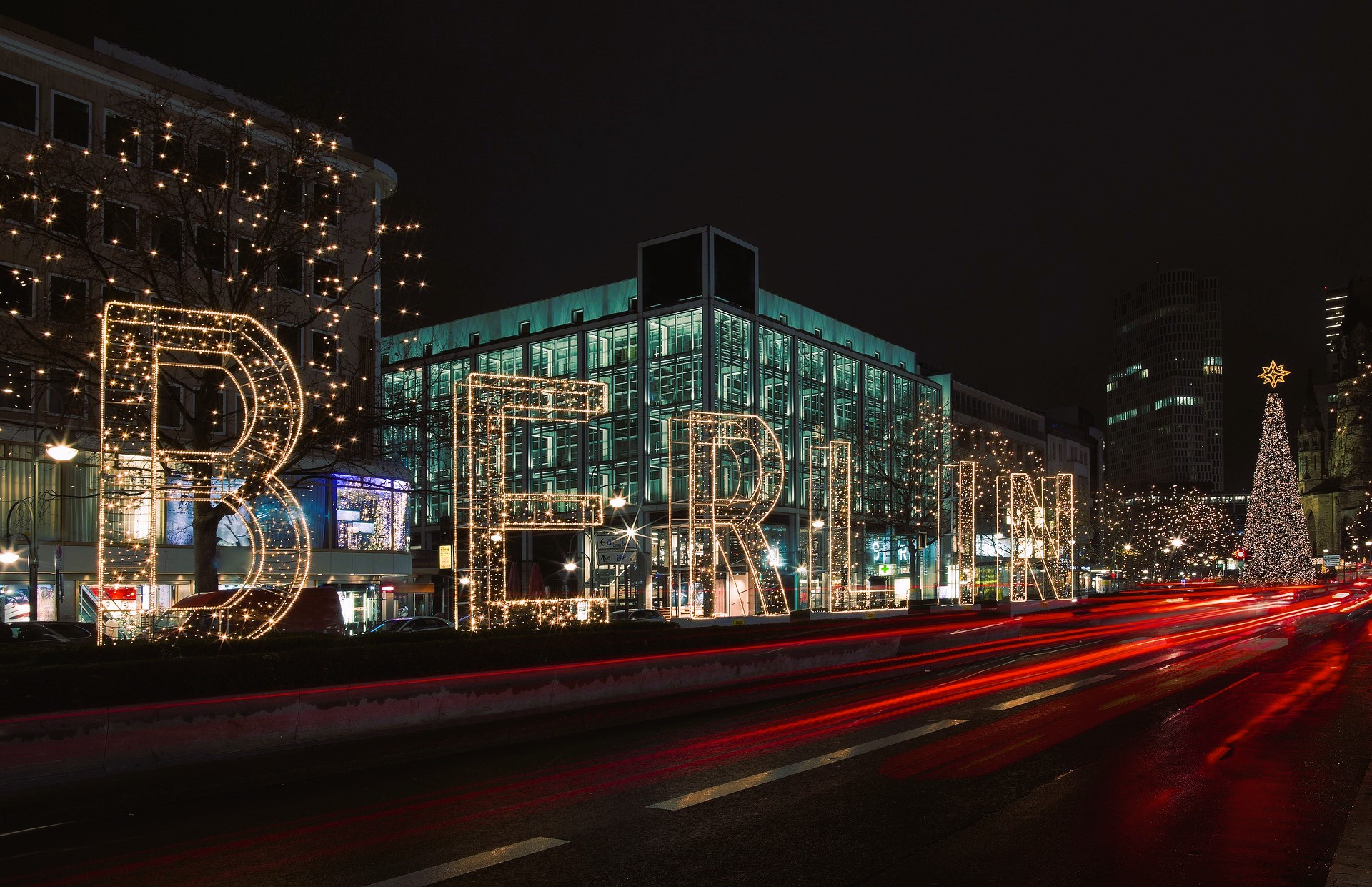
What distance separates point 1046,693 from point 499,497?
1021 centimetres

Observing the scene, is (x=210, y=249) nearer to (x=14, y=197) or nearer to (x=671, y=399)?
(x=14, y=197)

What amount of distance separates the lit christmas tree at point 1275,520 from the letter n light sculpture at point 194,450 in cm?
7177

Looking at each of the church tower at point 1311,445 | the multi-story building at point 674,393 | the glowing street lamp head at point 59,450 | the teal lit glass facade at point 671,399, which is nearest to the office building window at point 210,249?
the glowing street lamp head at point 59,450

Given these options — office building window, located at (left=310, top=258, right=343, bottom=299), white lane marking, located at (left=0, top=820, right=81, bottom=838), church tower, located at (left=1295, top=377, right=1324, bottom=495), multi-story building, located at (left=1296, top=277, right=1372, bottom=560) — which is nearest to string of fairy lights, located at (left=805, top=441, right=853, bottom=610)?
office building window, located at (left=310, top=258, right=343, bottom=299)

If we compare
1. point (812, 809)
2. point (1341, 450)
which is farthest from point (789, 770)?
point (1341, 450)

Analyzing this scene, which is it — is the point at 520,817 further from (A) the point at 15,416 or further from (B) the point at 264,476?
(A) the point at 15,416

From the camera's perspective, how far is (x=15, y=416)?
111ft

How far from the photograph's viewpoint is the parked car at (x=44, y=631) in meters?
24.4

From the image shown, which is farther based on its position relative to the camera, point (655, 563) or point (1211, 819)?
point (655, 563)

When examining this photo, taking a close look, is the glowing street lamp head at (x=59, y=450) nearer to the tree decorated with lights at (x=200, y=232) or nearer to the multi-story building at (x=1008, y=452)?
the tree decorated with lights at (x=200, y=232)

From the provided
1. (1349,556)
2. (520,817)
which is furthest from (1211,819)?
(1349,556)

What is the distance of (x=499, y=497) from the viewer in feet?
66.6

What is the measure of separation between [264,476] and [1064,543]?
63.7 m

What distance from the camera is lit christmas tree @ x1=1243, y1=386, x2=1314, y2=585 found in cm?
7581
